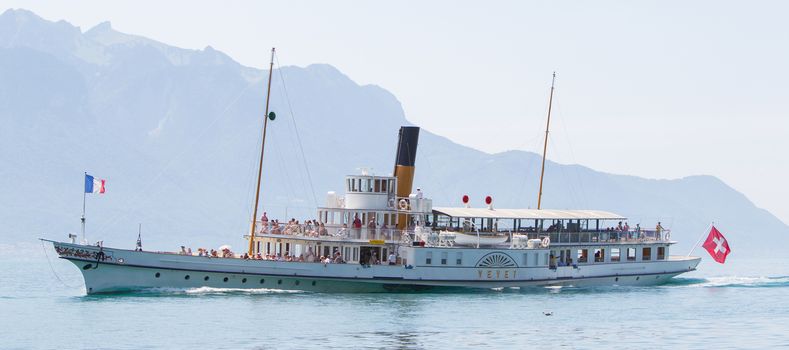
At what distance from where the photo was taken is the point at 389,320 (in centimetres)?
5344

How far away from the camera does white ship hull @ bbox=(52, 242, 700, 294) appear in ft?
189

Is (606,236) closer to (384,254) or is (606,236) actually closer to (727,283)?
(384,254)

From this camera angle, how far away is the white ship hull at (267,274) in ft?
189

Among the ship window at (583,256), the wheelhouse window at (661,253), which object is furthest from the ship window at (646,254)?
the ship window at (583,256)

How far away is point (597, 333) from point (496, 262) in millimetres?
12365

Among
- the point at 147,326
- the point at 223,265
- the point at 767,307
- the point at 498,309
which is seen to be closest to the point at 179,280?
the point at 223,265

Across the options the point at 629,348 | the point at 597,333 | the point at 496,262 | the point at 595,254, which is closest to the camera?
the point at 629,348

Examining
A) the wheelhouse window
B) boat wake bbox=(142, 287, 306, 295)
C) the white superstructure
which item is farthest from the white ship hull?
the wheelhouse window

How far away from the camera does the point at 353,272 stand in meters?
60.9

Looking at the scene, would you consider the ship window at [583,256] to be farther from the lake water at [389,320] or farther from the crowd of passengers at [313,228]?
the crowd of passengers at [313,228]

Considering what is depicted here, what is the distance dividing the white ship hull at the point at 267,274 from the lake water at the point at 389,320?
61 centimetres

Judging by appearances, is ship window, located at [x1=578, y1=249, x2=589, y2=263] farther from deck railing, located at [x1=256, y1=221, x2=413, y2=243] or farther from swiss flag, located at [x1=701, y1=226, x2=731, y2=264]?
deck railing, located at [x1=256, y1=221, x2=413, y2=243]

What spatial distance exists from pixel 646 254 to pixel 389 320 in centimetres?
2434

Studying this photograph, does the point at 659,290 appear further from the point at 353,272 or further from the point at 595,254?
the point at 353,272
